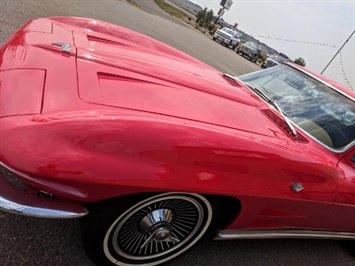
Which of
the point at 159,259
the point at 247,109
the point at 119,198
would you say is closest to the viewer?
the point at 119,198

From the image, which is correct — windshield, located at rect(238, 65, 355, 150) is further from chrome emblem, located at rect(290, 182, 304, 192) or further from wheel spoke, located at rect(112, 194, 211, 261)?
wheel spoke, located at rect(112, 194, 211, 261)

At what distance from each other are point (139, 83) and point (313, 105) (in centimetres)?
160

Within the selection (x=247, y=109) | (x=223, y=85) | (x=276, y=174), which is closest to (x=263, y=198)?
(x=276, y=174)

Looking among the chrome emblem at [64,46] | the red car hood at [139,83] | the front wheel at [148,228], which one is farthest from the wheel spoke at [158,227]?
the chrome emblem at [64,46]

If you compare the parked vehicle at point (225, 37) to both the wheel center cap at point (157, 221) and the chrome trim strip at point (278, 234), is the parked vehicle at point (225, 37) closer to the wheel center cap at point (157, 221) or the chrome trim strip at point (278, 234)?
the chrome trim strip at point (278, 234)

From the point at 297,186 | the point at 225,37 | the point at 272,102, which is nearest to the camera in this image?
the point at 297,186

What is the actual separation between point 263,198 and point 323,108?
4.03ft

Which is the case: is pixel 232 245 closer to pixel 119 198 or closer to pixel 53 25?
pixel 119 198

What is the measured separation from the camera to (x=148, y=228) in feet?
6.00

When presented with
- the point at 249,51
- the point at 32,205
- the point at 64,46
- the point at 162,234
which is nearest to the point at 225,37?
the point at 249,51

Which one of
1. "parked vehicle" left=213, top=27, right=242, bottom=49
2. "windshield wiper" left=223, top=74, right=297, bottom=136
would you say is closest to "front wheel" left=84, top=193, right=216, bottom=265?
"windshield wiper" left=223, top=74, right=297, bottom=136

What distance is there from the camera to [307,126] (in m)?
2.49

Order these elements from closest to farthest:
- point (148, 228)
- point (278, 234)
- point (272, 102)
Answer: point (148, 228) < point (278, 234) < point (272, 102)

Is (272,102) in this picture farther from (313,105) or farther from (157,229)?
(157,229)
